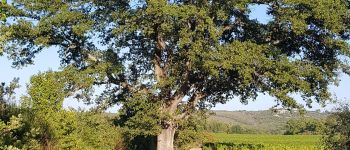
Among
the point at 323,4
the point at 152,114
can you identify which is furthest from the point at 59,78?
the point at 323,4

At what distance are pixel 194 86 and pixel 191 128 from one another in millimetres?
5449

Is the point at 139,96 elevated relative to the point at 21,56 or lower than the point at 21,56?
lower

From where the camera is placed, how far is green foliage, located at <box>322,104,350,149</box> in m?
22.4

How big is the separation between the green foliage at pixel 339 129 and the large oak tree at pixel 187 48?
6.82 feet

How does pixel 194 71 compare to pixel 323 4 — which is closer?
pixel 323 4

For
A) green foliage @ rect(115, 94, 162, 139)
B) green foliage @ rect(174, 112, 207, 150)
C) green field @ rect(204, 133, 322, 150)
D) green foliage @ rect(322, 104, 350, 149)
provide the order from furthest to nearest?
1. green field @ rect(204, 133, 322, 150)
2. green foliage @ rect(174, 112, 207, 150)
3. green foliage @ rect(115, 94, 162, 139)
4. green foliage @ rect(322, 104, 350, 149)

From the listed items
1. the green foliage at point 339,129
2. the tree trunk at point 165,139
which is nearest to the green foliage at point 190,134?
the tree trunk at point 165,139

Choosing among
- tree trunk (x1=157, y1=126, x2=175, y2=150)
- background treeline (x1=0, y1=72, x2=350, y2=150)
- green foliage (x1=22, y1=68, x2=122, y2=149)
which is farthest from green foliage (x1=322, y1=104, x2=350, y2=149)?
green foliage (x1=22, y1=68, x2=122, y2=149)

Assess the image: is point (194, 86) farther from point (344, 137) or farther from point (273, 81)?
point (344, 137)

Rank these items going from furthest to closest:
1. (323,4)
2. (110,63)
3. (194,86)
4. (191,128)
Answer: (191,128) < (194,86) < (110,63) < (323,4)

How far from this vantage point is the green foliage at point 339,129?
22422 mm

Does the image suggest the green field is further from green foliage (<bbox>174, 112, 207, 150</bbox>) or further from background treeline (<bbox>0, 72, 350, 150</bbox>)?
background treeline (<bbox>0, 72, 350, 150</bbox>)

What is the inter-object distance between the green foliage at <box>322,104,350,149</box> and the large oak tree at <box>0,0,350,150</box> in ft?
6.82

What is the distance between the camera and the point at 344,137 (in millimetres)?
22547
